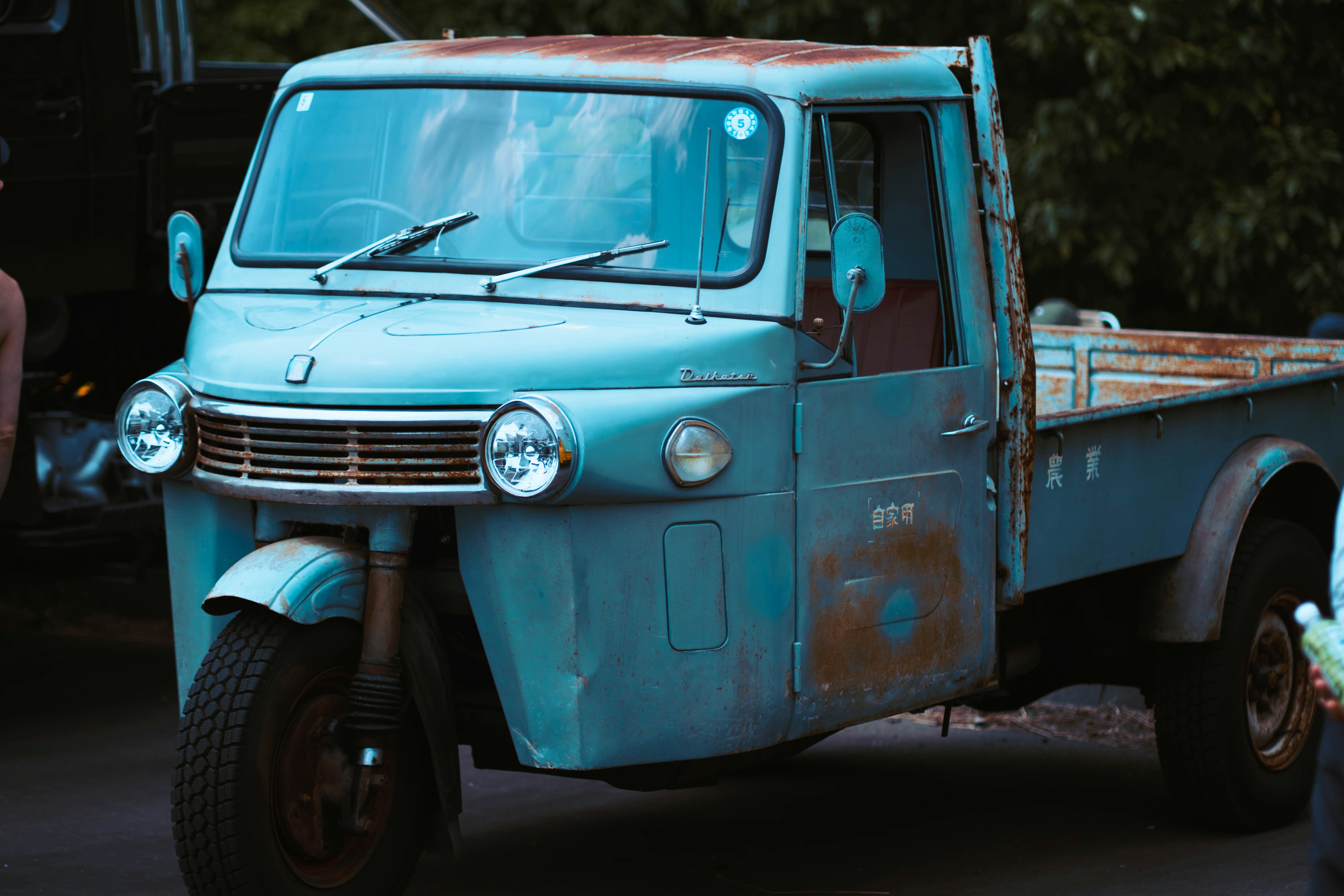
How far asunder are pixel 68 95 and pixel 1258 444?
4.50m

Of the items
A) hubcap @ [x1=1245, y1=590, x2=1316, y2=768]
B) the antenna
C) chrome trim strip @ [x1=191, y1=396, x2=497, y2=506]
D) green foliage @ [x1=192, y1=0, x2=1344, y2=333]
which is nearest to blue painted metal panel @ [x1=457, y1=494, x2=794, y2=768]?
chrome trim strip @ [x1=191, y1=396, x2=497, y2=506]

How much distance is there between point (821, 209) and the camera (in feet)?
15.8

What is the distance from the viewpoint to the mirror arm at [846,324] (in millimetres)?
4480

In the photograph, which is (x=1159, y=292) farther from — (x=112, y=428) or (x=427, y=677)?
(x=427, y=677)

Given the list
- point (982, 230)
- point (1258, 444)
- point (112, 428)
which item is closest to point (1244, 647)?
point (1258, 444)

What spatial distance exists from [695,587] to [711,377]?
48cm

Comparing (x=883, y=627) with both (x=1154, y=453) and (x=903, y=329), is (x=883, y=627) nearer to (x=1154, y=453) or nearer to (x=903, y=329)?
A: (x=903, y=329)

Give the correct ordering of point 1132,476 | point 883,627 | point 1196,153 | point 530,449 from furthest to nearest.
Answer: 1. point 1196,153
2. point 1132,476
3. point 883,627
4. point 530,449

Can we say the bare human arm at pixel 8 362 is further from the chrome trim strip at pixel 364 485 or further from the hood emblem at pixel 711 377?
the hood emblem at pixel 711 377

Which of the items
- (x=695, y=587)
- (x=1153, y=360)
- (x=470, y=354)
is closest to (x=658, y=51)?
(x=470, y=354)

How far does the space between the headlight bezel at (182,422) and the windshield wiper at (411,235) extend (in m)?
0.54

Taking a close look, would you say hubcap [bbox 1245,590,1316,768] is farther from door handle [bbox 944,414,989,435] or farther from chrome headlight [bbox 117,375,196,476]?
chrome headlight [bbox 117,375,196,476]

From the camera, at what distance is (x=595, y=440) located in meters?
4.08

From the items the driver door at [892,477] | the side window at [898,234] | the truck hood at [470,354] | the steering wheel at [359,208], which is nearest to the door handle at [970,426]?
the driver door at [892,477]
